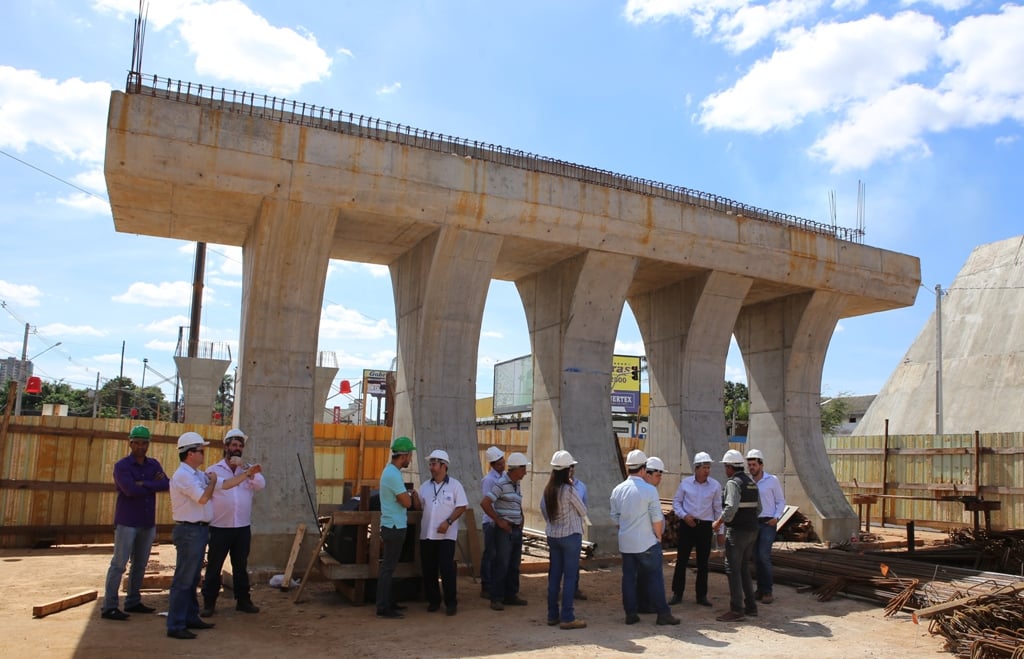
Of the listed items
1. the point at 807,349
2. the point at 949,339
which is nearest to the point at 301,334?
the point at 807,349

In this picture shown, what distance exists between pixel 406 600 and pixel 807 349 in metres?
11.4

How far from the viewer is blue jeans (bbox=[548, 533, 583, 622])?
807 centimetres

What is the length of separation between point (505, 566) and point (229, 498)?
322 centimetres

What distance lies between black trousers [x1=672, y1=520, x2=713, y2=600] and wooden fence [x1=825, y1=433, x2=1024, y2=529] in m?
6.99

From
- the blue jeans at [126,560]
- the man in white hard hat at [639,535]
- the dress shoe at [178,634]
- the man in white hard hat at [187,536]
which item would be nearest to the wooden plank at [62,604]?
the blue jeans at [126,560]

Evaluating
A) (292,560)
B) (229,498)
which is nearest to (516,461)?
(292,560)

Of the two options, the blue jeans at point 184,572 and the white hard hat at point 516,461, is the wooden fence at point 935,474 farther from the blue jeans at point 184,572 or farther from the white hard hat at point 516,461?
the blue jeans at point 184,572

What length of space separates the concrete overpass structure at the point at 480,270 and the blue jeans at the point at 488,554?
3090 millimetres

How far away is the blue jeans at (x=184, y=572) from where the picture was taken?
721cm

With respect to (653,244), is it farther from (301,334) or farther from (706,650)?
(706,650)

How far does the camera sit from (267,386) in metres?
11.7

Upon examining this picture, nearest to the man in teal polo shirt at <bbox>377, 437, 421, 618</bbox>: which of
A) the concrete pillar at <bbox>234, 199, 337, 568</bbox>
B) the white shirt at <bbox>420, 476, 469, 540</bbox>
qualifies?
the white shirt at <bbox>420, 476, 469, 540</bbox>

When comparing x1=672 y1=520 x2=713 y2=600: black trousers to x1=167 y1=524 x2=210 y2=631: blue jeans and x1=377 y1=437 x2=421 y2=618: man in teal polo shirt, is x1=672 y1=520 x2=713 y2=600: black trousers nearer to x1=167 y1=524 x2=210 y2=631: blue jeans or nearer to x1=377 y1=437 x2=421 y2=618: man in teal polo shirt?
x1=377 y1=437 x2=421 y2=618: man in teal polo shirt

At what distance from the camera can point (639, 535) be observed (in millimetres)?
8211
